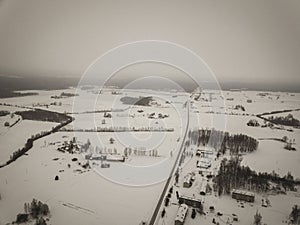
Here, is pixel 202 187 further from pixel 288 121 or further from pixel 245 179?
pixel 288 121

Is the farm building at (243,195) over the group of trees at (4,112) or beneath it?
beneath

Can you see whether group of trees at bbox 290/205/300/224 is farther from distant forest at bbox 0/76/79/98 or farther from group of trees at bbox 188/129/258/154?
distant forest at bbox 0/76/79/98

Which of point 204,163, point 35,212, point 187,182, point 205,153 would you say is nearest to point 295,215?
point 187,182

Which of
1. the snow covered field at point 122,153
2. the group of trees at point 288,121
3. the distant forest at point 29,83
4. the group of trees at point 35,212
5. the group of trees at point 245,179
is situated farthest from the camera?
the distant forest at point 29,83

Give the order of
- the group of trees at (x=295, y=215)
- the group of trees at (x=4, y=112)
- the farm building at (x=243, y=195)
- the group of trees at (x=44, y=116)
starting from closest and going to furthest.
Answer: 1. the group of trees at (x=295, y=215)
2. the farm building at (x=243, y=195)
3. the group of trees at (x=4, y=112)
4. the group of trees at (x=44, y=116)

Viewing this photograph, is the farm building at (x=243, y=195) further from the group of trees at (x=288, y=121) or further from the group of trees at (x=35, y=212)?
the group of trees at (x=288, y=121)

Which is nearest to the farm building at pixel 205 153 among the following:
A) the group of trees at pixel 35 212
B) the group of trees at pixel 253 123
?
the group of trees at pixel 253 123
